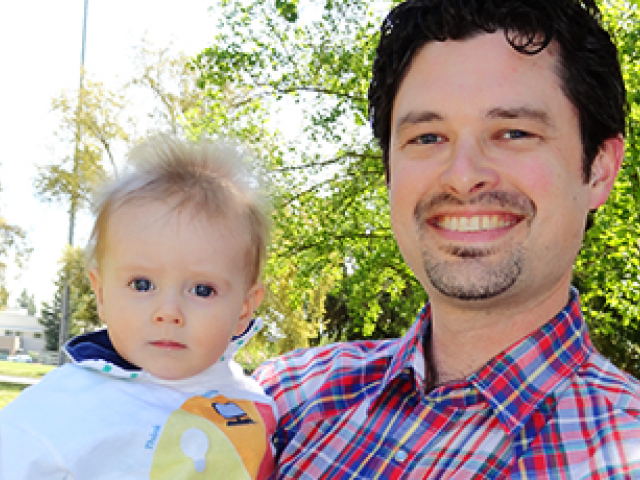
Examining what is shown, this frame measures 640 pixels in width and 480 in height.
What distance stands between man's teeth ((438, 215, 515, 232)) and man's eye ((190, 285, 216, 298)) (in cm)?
73

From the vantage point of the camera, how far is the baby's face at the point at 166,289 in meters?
1.88

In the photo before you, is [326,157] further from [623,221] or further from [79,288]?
[79,288]

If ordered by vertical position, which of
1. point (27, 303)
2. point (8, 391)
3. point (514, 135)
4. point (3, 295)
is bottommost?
point (27, 303)

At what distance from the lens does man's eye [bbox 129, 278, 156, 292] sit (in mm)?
1900

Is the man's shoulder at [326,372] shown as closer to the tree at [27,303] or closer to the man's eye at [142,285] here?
the man's eye at [142,285]

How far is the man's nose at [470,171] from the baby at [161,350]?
617 millimetres

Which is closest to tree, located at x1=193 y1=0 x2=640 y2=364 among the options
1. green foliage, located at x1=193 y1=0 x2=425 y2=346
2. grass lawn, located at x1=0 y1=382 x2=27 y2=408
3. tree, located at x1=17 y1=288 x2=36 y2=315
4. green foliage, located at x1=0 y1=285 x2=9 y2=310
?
green foliage, located at x1=193 y1=0 x2=425 y2=346

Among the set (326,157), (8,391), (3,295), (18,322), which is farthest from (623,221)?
(18,322)

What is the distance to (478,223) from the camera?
6.59ft

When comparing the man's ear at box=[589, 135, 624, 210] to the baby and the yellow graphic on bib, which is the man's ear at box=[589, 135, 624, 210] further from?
the yellow graphic on bib

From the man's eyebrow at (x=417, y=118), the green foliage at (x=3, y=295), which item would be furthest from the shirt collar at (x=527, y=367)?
the green foliage at (x=3, y=295)

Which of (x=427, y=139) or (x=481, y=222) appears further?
(x=427, y=139)

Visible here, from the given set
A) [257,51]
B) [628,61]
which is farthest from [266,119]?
[628,61]

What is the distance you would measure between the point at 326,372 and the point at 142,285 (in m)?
0.69
